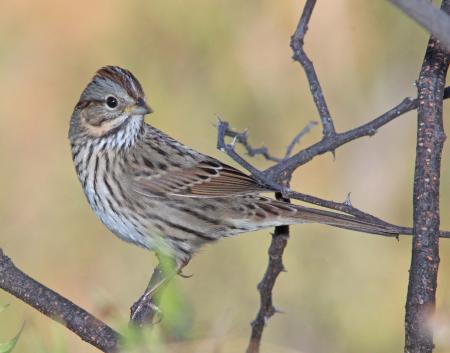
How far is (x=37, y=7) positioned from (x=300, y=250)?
2.71 meters

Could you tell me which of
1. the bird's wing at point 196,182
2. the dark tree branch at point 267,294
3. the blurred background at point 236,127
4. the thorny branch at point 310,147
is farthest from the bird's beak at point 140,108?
the blurred background at point 236,127

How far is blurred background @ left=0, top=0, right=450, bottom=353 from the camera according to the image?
204 inches

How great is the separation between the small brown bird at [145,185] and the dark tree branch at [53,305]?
1275 millimetres

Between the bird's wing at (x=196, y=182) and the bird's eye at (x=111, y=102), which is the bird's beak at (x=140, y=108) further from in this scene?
the bird's wing at (x=196, y=182)

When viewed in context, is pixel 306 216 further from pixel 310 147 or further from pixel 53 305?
pixel 53 305

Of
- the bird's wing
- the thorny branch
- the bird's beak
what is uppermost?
the bird's beak

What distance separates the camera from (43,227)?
237 inches

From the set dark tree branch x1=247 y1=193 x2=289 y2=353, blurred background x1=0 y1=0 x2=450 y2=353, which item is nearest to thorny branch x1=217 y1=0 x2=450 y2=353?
dark tree branch x1=247 y1=193 x2=289 y2=353

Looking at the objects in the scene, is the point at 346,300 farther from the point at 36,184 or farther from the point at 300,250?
the point at 36,184

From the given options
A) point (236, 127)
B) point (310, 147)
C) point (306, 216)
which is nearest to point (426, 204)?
point (310, 147)

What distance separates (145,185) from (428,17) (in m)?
2.63

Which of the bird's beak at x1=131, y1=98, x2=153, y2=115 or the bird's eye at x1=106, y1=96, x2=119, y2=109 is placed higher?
the bird's eye at x1=106, y1=96, x2=119, y2=109

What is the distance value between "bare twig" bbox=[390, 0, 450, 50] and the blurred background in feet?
11.8

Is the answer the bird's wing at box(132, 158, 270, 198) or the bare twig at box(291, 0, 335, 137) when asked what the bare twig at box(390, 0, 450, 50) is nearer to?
the bare twig at box(291, 0, 335, 137)
